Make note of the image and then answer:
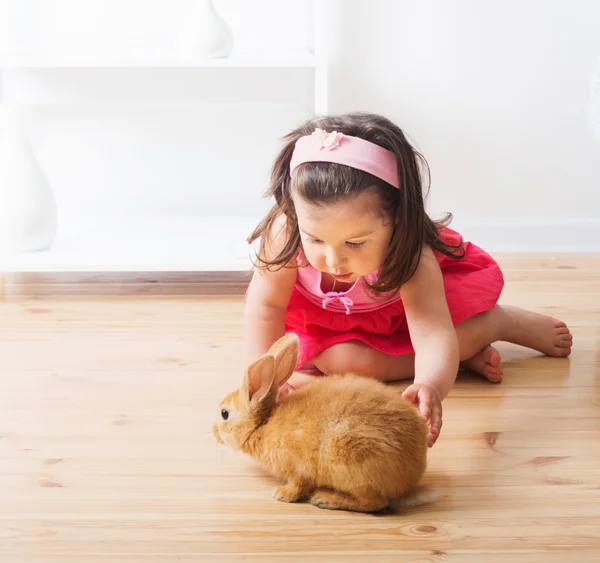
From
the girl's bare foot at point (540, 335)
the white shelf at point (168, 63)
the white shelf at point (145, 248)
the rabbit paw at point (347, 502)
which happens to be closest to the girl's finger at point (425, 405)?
the rabbit paw at point (347, 502)

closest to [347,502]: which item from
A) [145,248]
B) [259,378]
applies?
[259,378]

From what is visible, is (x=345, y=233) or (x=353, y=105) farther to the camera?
(x=353, y=105)

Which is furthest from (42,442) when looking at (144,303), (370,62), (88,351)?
(370,62)

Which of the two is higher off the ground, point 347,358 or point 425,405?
point 425,405

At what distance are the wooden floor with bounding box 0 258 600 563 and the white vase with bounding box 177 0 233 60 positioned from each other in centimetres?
59

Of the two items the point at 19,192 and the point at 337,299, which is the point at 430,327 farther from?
the point at 19,192

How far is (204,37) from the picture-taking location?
1802mm

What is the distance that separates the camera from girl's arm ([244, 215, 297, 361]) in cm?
125

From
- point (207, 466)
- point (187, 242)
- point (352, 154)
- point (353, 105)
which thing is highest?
point (352, 154)

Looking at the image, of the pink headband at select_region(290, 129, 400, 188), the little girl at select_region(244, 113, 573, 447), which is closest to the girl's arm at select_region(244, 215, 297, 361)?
the little girl at select_region(244, 113, 573, 447)

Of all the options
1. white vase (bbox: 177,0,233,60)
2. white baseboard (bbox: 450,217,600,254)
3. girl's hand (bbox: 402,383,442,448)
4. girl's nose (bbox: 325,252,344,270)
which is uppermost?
white vase (bbox: 177,0,233,60)

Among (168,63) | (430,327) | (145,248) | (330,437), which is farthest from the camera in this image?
(145,248)

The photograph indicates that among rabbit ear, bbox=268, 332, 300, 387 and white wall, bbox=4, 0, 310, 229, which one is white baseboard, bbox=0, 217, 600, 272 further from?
rabbit ear, bbox=268, 332, 300, 387

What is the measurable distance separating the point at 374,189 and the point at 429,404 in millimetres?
271
